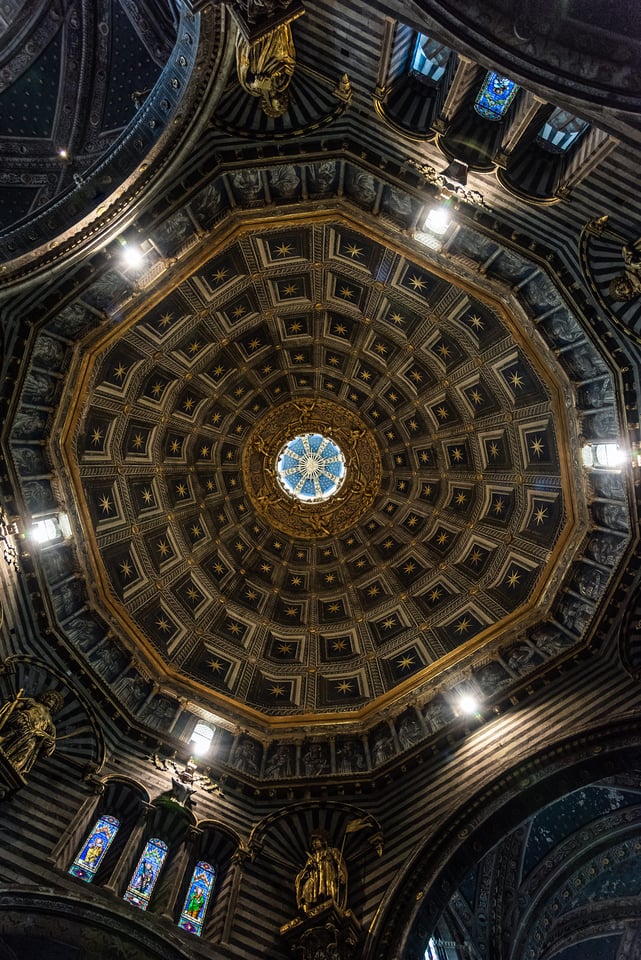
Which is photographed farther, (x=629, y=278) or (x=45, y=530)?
(x=45, y=530)

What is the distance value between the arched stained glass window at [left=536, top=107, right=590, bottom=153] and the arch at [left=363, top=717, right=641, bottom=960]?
16.2 m

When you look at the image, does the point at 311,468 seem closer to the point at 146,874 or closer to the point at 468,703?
the point at 468,703

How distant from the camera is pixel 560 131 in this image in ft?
59.6

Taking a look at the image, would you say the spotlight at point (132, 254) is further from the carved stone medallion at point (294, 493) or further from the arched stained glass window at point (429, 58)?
the carved stone medallion at point (294, 493)

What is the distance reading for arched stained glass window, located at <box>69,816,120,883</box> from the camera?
17.3 metres

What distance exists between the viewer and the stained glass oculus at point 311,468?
31.1 meters

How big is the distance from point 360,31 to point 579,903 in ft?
89.2

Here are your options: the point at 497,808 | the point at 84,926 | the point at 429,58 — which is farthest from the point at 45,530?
the point at 429,58

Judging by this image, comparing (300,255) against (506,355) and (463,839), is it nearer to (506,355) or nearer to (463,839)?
(506,355)

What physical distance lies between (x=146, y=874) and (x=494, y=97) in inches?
951

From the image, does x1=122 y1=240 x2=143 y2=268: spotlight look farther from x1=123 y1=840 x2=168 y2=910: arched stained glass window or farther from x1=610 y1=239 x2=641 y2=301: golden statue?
x1=123 y1=840 x2=168 y2=910: arched stained glass window

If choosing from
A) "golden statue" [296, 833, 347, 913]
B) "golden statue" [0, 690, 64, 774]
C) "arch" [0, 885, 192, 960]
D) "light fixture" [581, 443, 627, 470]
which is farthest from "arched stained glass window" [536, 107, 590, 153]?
"arch" [0, 885, 192, 960]

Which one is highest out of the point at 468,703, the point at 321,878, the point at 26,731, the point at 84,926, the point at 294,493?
the point at 294,493

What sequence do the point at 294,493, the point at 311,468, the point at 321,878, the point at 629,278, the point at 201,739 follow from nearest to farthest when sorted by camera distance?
1. the point at 629,278
2. the point at 321,878
3. the point at 201,739
4. the point at 294,493
5. the point at 311,468
